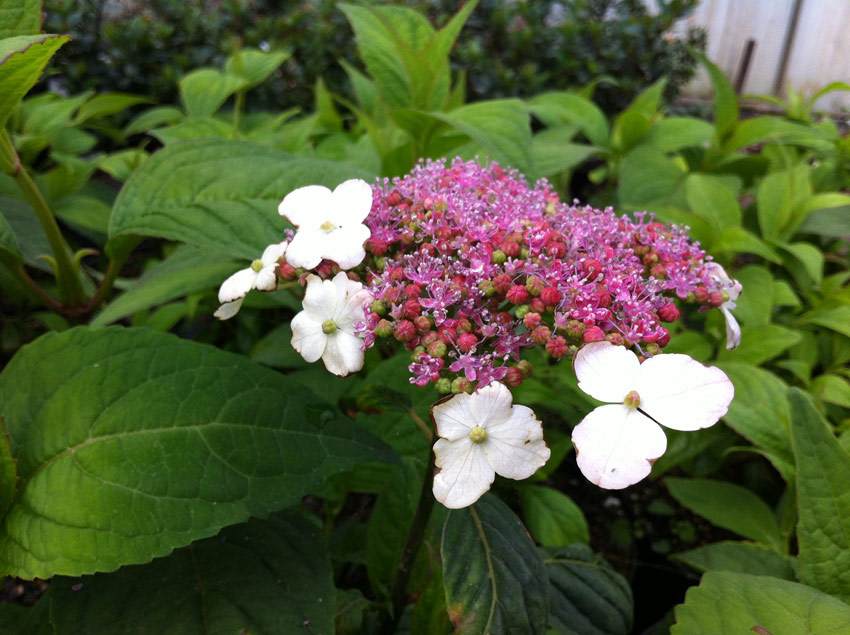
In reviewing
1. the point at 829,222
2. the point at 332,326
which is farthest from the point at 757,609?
the point at 829,222

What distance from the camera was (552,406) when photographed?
36.7 inches

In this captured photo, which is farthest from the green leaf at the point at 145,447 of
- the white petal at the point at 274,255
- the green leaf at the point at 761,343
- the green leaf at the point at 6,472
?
the green leaf at the point at 761,343

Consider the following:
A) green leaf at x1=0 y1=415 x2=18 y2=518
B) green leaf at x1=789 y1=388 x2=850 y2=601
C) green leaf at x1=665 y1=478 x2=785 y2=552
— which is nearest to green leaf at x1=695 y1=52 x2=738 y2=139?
green leaf at x1=665 y1=478 x2=785 y2=552

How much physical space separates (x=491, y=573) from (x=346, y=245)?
0.33 m

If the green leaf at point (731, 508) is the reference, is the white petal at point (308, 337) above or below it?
above

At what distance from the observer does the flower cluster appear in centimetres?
49

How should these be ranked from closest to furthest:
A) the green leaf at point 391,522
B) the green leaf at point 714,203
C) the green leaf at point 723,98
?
the green leaf at point 391,522 → the green leaf at point 714,203 → the green leaf at point 723,98

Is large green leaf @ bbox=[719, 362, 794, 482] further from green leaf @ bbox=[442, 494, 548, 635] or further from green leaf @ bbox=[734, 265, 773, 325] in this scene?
green leaf @ bbox=[442, 494, 548, 635]

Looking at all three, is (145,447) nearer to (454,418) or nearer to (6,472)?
(6,472)

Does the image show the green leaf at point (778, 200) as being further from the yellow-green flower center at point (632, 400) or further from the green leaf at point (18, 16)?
the green leaf at point (18, 16)

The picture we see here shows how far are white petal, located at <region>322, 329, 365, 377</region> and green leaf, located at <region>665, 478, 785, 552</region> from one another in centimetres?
68

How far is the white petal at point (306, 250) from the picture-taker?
1.95 feet

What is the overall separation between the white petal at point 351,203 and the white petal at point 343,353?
0.11 meters

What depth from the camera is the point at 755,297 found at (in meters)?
1.17
